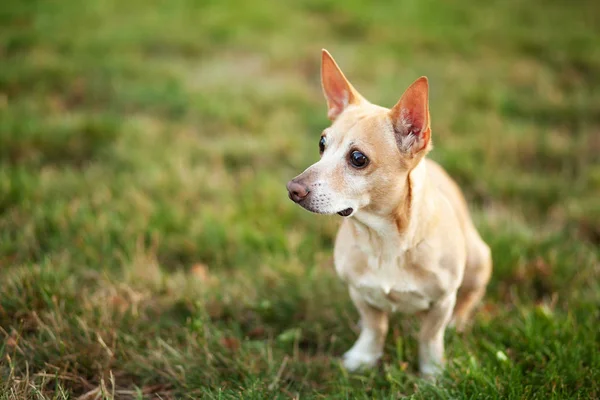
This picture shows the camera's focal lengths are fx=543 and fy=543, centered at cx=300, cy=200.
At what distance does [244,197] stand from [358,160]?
223 centimetres

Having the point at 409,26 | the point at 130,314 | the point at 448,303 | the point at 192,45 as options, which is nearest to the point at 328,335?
the point at 448,303

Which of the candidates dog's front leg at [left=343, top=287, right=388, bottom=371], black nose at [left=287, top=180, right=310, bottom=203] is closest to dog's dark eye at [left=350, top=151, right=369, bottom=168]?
black nose at [left=287, top=180, right=310, bottom=203]

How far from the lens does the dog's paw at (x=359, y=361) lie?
317 centimetres

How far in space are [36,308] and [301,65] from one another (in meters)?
5.14

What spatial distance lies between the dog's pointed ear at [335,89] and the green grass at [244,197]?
1.26 m

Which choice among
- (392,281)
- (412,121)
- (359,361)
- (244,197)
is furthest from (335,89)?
(244,197)

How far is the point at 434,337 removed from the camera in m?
3.09

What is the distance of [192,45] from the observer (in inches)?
305

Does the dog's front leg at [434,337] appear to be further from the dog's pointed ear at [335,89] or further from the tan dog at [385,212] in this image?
the dog's pointed ear at [335,89]

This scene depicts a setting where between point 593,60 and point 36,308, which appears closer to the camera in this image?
point 36,308

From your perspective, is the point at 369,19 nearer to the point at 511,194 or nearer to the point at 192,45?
the point at 192,45

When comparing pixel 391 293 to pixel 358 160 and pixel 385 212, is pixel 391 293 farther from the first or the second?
pixel 358 160

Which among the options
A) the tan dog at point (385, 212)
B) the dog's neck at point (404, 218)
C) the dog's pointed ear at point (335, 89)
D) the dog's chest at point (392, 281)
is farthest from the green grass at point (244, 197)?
the dog's pointed ear at point (335, 89)

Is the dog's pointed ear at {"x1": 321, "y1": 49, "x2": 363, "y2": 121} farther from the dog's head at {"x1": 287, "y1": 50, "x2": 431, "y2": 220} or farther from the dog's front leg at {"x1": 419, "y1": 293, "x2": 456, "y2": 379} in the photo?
the dog's front leg at {"x1": 419, "y1": 293, "x2": 456, "y2": 379}
